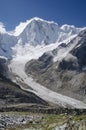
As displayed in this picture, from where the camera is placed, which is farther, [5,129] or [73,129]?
[5,129]

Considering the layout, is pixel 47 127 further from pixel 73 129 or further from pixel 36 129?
pixel 73 129

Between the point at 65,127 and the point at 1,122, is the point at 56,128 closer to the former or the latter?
the point at 65,127

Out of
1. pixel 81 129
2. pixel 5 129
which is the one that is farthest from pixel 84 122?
pixel 5 129

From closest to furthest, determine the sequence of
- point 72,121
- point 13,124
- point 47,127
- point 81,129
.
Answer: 1. point 81,129
2. point 72,121
3. point 47,127
4. point 13,124

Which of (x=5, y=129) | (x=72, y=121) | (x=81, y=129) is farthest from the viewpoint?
(x=5, y=129)

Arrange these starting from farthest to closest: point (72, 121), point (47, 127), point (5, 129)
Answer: point (5, 129) → point (47, 127) → point (72, 121)

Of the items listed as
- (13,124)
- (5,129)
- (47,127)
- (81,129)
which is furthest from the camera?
(13,124)

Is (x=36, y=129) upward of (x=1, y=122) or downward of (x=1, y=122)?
downward

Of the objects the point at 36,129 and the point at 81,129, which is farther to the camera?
the point at 36,129

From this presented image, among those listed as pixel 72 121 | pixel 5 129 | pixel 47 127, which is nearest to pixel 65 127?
pixel 72 121
